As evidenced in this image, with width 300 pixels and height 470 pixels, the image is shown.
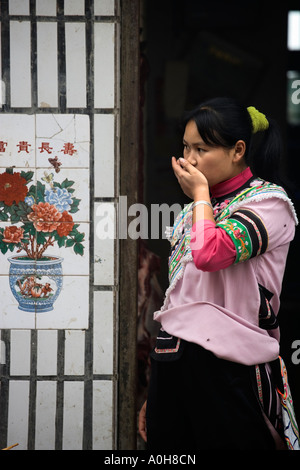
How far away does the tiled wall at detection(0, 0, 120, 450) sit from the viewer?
323 cm

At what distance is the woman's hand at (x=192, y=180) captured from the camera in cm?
235

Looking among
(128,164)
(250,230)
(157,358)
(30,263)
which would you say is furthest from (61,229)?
(250,230)

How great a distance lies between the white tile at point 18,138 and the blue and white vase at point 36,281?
0.57 meters

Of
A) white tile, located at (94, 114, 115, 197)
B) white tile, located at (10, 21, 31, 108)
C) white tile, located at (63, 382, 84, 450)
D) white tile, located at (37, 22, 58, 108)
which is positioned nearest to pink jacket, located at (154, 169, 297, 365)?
white tile, located at (94, 114, 115, 197)

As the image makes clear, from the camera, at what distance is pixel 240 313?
238 cm

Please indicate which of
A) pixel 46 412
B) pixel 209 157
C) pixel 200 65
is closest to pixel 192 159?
pixel 209 157

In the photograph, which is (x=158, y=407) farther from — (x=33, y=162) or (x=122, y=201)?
(x=33, y=162)

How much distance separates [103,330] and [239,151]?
1.44 m

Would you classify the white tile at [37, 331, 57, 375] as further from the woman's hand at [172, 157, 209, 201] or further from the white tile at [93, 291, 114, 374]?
the woman's hand at [172, 157, 209, 201]

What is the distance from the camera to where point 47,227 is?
3.29 metres

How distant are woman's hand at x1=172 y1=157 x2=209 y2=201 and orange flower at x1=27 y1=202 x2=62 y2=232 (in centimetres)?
109

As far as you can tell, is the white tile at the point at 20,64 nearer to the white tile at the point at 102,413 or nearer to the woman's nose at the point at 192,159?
the woman's nose at the point at 192,159

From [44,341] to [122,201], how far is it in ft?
3.09

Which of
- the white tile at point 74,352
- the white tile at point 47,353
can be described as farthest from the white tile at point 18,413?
the white tile at point 74,352
